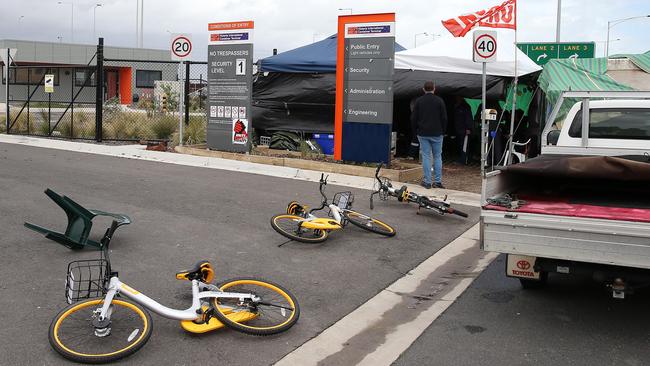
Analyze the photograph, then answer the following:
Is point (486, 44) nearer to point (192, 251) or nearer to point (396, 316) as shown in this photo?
point (192, 251)

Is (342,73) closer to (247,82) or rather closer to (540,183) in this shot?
(247,82)

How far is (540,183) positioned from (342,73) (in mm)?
8066

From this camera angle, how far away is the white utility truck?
4.66 meters

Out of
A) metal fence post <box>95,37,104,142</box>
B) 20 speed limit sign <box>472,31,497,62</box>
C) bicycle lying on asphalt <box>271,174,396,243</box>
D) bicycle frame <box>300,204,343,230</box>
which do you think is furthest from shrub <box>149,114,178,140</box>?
bicycle frame <box>300,204,343,230</box>

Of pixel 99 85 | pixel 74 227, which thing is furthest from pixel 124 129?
pixel 74 227

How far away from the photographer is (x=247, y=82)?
15188 mm

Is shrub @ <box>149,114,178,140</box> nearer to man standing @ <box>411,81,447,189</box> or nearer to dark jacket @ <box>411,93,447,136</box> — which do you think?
man standing @ <box>411,81,447,189</box>

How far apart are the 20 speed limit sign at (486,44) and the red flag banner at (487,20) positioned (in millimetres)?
2120

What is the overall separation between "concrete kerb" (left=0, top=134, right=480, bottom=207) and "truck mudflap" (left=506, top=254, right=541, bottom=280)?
16.6 feet

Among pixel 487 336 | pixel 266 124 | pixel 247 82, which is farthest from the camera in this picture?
pixel 266 124

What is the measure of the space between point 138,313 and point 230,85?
38.1 ft

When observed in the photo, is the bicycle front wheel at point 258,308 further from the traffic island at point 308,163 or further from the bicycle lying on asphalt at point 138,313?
the traffic island at point 308,163

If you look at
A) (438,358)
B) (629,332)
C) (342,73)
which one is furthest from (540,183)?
(342,73)

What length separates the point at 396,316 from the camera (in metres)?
5.50
